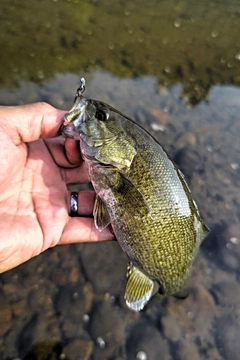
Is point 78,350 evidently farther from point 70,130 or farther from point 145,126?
point 145,126

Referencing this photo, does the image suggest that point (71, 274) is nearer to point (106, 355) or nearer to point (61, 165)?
point (106, 355)

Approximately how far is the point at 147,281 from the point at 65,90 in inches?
140

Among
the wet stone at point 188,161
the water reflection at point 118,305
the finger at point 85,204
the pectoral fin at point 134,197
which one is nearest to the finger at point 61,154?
the finger at point 85,204

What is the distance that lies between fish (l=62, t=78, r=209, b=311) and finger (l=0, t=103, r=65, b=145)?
193 millimetres

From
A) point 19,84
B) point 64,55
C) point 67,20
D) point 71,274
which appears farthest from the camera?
point 67,20

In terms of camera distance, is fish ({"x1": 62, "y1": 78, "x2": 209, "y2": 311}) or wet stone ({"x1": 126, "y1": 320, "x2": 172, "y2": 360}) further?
wet stone ({"x1": 126, "y1": 320, "x2": 172, "y2": 360})

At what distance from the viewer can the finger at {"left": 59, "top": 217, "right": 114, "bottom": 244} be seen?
10.4 ft

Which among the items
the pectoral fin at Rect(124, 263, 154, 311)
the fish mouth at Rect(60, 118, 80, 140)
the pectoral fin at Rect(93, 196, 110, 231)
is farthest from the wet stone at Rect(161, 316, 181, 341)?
the fish mouth at Rect(60, 118, 80, 140)

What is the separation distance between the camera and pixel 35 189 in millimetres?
3197

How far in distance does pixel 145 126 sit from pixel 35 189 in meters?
2.29

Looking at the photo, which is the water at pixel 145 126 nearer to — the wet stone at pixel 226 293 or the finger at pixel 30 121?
the wet stone at pixel 226 293

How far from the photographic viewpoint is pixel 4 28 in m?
6.42

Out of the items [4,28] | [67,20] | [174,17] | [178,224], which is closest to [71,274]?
[178,224]

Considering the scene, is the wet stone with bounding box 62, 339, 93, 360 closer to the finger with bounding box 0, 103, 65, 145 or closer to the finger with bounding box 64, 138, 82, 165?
the finger with bounding box 64, 138, 82, 165
